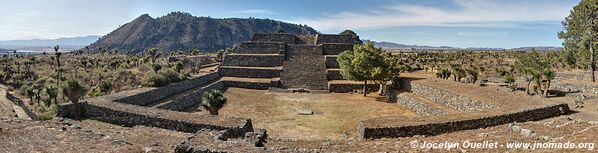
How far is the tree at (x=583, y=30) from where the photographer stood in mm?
39656

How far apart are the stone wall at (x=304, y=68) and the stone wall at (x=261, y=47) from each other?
1482 mm

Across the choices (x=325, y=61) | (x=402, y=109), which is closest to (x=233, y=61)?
(x=325, y=61)

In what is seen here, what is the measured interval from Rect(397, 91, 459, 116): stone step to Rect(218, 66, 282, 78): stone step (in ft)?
53.9

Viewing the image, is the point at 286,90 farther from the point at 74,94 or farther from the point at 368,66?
the point at 74,94

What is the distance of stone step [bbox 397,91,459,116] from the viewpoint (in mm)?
30109

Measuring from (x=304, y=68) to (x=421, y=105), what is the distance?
65.4 ft

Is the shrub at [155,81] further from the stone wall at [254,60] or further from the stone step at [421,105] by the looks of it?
the stone step at [421,105]

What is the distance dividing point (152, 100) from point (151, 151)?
1994cm

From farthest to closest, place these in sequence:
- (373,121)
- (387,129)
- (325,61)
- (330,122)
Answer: (325,61)
(330,122)
(373,121)
(387,129)

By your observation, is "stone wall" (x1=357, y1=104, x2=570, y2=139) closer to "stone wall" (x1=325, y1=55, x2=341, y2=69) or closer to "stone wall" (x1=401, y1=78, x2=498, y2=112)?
"stone wall" (x1=401, y1=78, x2=498, y2=112)

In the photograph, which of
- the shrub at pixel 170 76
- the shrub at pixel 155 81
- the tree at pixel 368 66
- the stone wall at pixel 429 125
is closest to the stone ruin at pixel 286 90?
the stone wall at pixel 429 125

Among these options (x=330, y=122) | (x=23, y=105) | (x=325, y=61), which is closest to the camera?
(x=330, y=122)

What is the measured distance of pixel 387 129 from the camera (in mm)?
20266

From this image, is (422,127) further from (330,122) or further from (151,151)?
(151,151)
